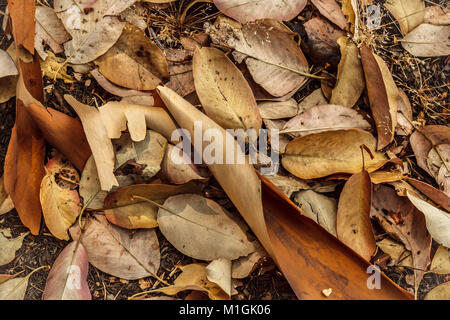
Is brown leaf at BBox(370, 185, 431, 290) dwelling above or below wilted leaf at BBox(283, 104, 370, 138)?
below

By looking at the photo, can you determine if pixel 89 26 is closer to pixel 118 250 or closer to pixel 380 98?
pixel 118 250

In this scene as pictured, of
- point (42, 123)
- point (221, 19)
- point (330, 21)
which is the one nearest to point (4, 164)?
point (42, 123)

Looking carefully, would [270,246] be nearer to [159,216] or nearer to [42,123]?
[159,216]

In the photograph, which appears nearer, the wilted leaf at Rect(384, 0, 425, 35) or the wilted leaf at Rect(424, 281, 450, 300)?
the wilted leaf at Rect(424, 281, 450, 300)

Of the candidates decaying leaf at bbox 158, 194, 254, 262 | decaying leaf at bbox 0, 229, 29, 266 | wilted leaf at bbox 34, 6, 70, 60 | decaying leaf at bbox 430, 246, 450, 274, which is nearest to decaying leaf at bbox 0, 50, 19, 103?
wilted leaf at bbox 34, 6, 70, 60

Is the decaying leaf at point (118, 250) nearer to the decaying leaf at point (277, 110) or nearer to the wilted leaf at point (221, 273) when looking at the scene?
the wilted leaf at point (221, 273)

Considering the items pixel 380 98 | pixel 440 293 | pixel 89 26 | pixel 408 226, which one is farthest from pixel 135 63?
pixel 440 293

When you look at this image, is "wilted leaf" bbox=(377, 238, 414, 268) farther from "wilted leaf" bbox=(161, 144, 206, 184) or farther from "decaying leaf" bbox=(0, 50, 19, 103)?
"decaying leaf" bbox=(0, 50, 19, 103)
